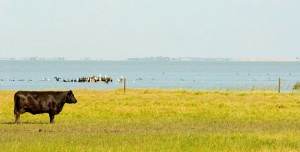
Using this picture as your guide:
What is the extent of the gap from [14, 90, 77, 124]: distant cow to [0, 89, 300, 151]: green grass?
0.63 m

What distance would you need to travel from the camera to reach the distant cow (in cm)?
3080

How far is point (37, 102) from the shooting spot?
102 feet

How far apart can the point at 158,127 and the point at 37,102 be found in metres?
5.69

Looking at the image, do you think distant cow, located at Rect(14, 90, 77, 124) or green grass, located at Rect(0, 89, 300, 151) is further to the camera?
distant cow, located at Rect(14, 90, 77, 124)

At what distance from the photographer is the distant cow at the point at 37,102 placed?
101 ft

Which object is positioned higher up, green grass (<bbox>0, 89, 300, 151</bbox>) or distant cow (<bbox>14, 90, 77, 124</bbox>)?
distant cow (<bbox>14, 90, 77, 124</bbox>)

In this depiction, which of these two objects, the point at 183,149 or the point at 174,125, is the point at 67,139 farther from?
the point at 174,125

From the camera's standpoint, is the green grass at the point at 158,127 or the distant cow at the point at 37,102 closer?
the green grass at the point at 158,127

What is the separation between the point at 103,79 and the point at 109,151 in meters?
122

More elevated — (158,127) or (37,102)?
(37,102)

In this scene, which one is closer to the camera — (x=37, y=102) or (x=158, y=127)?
(x=158, y=127)

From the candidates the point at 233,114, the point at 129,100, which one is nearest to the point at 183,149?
the point at 233,114

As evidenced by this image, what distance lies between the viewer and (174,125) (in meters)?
31.1

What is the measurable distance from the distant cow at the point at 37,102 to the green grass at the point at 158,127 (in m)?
0.63
